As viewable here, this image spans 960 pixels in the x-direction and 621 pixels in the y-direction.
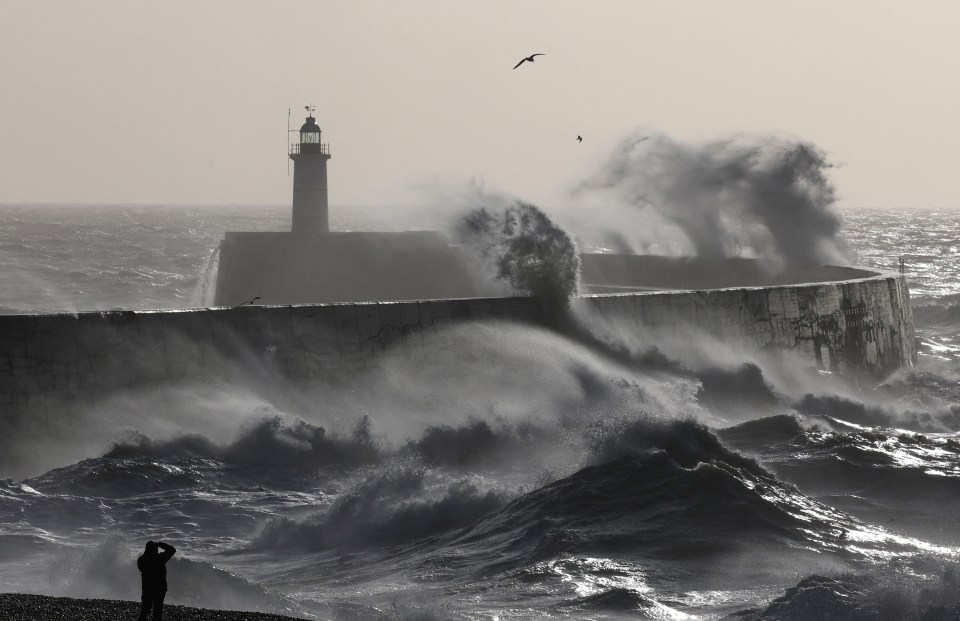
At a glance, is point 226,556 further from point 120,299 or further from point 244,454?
point 120,299

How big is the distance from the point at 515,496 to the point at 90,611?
4.05 meters

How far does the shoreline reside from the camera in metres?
6.11

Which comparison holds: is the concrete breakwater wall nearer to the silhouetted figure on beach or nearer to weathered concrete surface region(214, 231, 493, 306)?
the silhouetted figure on beach

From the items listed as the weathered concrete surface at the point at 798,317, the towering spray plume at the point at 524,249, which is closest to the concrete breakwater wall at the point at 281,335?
the weathered concrete surface at the point at 798,317

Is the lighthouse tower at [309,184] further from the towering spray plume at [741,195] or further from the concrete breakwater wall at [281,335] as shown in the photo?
the concrete breakwater wall at [281,335]

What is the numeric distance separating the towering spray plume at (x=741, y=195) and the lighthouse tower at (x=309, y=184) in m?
6.39

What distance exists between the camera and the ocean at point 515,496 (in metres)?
7.27

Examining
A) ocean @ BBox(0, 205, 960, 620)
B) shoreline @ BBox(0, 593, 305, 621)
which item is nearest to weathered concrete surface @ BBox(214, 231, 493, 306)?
ocean @ BBox(0, 205, 960, 620)

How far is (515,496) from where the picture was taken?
9562mm

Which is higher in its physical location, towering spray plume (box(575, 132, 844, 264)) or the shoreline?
towering spray plume (box(575, 132, 844, 264))

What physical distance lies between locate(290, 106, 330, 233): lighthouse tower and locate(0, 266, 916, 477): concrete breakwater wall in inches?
453

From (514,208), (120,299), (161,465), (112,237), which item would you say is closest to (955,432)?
(514,208)

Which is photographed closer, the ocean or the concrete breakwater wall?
the ocean

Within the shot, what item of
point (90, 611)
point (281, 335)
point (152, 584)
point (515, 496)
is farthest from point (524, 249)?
point (152, 584)
